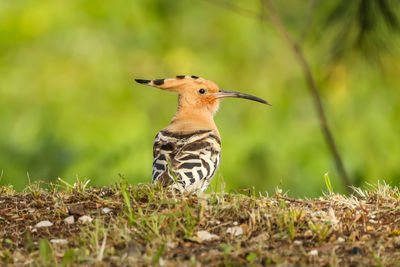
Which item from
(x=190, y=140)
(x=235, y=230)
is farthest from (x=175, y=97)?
(x=235, y=230)

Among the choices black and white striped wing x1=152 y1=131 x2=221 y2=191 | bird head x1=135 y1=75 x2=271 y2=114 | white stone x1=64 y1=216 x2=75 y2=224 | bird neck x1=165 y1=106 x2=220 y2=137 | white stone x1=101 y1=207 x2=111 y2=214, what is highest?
bird head x1=135 y1=75 x2=271 y2=114

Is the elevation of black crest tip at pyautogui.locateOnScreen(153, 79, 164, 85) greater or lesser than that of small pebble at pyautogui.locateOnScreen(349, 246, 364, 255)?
greater

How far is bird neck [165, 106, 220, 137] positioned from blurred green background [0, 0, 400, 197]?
0.89 m

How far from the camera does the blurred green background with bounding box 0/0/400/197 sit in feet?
21.0

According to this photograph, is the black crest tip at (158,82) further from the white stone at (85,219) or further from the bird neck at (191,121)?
the white stone at (85,219)

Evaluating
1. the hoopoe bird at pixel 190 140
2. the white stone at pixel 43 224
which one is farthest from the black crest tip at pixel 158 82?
the white stone at pixel 43 224

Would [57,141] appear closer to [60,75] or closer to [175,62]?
[60,75]

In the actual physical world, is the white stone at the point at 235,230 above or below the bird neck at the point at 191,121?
below

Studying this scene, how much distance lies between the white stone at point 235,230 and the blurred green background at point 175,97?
2.70 metres

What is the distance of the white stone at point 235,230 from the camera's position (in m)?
3.18

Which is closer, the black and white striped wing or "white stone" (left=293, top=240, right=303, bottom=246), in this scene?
"white stone" (left=293, top=240, right=303, bottom=246)

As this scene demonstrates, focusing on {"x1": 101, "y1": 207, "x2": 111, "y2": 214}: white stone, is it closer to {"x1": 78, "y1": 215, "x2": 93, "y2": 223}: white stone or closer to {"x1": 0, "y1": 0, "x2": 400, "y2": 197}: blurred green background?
{"x1": 78, "y1": 215, "x2": 93, "y2": 223}: white stone

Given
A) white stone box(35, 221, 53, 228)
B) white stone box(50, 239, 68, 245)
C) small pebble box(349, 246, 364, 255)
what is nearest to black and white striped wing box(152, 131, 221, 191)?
white stone box(35, 221, 53, 228)

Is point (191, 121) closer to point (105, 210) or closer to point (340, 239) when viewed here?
point (105, 210)
